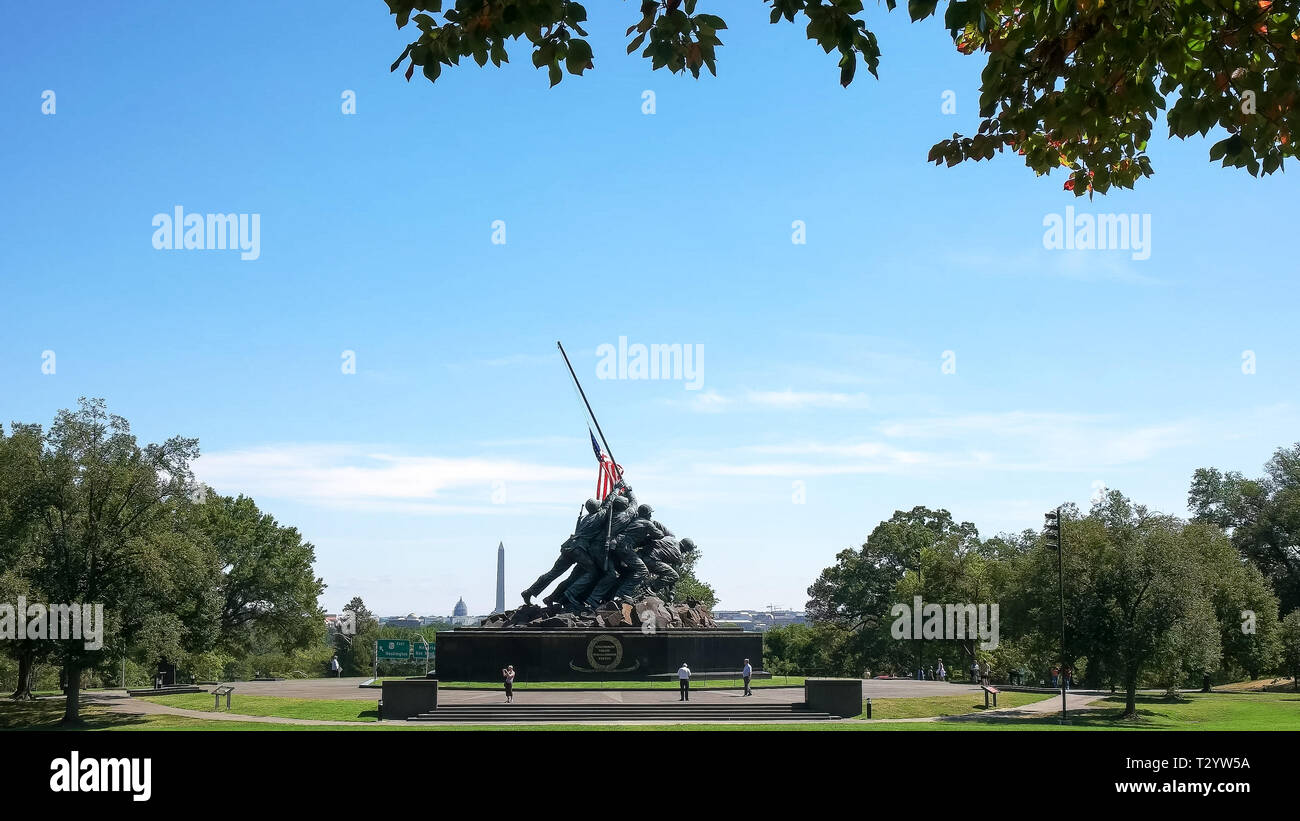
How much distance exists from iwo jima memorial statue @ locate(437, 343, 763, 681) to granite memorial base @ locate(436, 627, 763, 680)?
4cm

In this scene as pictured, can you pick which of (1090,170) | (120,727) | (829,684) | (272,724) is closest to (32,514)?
(120,727)

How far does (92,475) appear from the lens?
1378 inches

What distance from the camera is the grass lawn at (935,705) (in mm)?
32250

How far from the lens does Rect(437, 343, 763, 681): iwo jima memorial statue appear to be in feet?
124

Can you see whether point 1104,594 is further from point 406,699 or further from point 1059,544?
point 406,699

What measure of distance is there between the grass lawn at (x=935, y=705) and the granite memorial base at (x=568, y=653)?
25.3 ft

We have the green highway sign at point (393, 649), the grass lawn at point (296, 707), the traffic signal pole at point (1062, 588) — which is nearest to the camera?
the grass lawn at point (296, 707)

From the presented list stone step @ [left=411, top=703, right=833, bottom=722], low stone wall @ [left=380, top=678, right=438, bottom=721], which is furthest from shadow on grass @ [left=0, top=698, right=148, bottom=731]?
stone step @ [left=411, top=703, right=833, bottom=722]

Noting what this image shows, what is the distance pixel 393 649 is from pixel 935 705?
24.0 meters

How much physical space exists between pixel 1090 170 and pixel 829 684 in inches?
913

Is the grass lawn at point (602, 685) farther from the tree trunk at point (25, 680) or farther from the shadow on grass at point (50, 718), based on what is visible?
the tree trunk at point (25, 680)

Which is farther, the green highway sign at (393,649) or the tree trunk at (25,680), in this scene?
the green highway sign at (393,649)

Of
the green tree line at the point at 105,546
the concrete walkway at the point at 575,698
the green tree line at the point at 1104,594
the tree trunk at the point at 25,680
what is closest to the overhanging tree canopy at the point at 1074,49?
the concrete walkway at the point at 575,698
